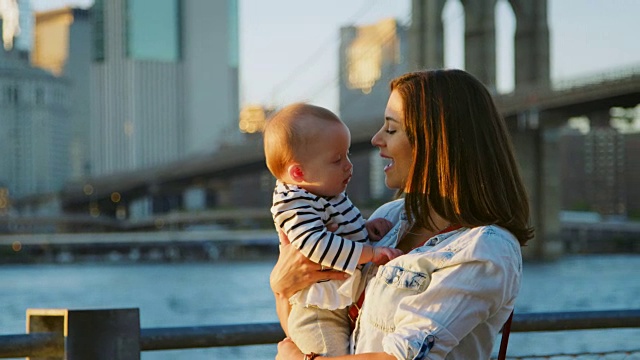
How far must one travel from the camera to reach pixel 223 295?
2575cm

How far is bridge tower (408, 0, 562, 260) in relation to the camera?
29844 mm

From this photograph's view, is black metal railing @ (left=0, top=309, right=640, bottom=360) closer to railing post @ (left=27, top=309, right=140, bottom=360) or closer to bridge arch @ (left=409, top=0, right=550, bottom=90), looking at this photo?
railing post @ (left=27, top=309, right=140, bottom=360)

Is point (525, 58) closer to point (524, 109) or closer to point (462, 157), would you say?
point (524, 109)

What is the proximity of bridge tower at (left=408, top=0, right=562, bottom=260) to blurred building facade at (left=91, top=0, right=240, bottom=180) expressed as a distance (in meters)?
56.0

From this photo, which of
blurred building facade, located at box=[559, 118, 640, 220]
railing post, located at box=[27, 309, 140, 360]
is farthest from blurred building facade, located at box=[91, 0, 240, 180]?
railing post, located at box=[27, 309, 140, 360]

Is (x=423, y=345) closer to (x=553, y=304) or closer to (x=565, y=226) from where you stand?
(x=553, y=304)

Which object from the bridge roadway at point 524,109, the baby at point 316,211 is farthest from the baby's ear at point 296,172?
the bridge roadway at point 524,109

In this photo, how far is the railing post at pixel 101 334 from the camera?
1903 millimetres

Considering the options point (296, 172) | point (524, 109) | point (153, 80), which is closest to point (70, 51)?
point (153, 80)

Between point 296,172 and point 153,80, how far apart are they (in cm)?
8904

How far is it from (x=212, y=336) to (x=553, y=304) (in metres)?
20.7

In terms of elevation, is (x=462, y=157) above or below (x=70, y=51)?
below

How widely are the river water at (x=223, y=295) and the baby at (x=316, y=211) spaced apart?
1172cm

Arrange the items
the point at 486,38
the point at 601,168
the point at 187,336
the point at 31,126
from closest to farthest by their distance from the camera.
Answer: the point at 187,336
the point at 486,38
the point at 601,168
the point at 31,126
